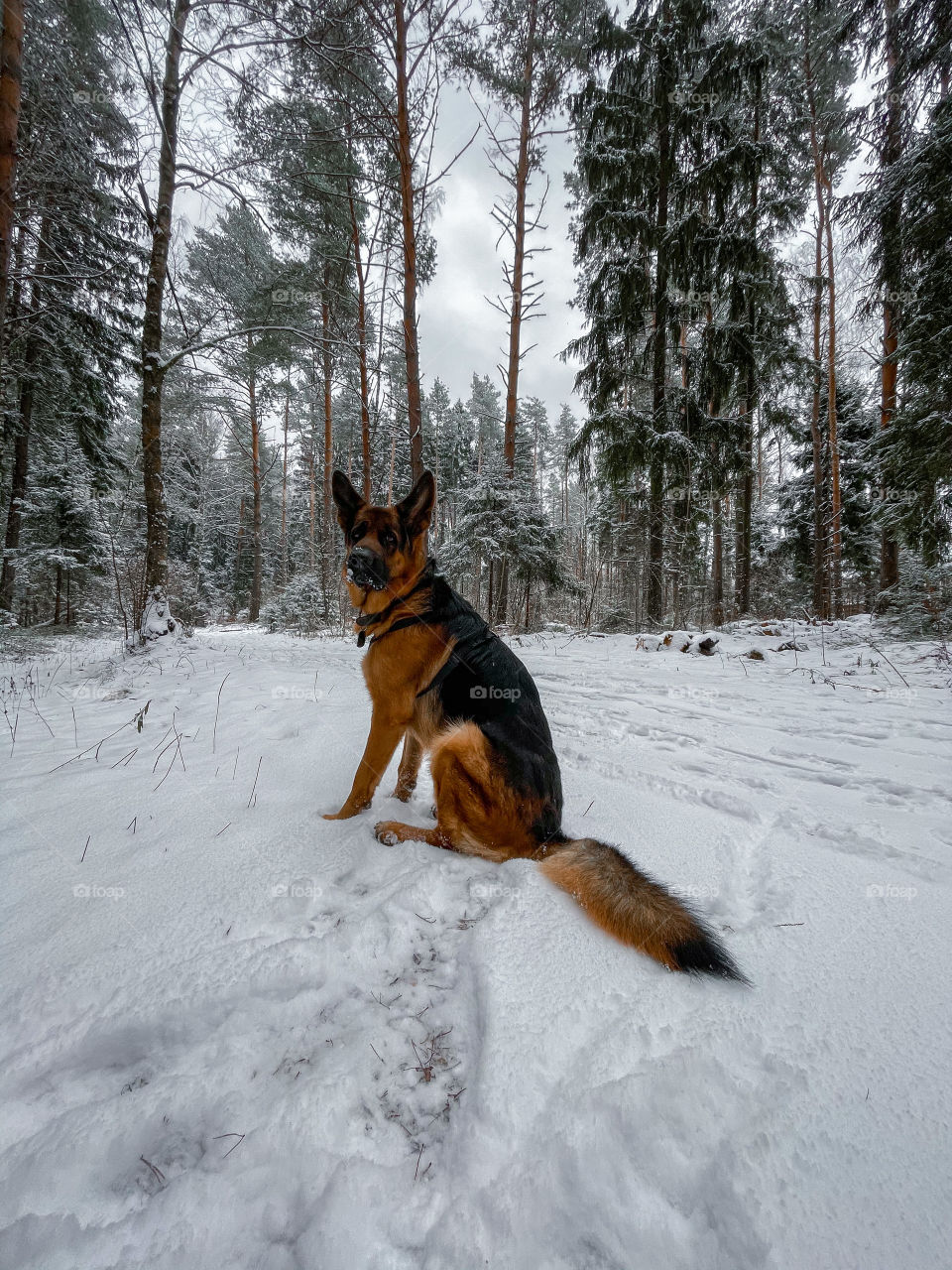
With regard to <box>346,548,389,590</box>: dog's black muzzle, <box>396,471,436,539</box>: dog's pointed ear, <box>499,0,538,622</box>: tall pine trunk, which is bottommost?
<box>346,548,389,590</box>: dog's black muzzle

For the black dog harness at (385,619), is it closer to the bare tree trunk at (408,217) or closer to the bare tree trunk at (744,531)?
the bare tree trunk at (408,217)

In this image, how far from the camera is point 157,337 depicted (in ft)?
22.5

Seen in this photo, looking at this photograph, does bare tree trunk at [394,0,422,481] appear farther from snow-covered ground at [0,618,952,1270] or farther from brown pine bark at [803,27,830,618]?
brown pine bark at [803,27,830,618]

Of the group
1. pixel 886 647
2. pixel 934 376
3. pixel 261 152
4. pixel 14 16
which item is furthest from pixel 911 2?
pixel 14 16

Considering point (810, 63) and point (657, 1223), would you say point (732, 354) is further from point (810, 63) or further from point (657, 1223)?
point (657, 1223)

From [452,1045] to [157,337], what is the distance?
952 centimetres

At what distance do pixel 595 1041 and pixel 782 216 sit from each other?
1524 centimetres

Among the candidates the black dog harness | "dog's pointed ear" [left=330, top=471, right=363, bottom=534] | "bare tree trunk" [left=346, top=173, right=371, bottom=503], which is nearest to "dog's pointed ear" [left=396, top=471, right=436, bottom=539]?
"dog's pointed ear" [left=330, top=471, right=363, bottom=534]

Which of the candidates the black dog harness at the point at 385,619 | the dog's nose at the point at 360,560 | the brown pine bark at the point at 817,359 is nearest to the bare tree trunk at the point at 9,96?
the dog's nose at the point at 360,560

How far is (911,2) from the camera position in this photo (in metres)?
6.08

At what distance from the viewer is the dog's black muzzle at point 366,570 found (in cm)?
237

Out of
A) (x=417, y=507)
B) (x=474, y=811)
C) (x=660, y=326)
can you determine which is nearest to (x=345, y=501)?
(x=417, y=507)

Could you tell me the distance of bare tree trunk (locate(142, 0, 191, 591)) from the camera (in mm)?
6555

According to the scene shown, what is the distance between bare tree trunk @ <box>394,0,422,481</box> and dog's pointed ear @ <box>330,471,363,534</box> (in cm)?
407
